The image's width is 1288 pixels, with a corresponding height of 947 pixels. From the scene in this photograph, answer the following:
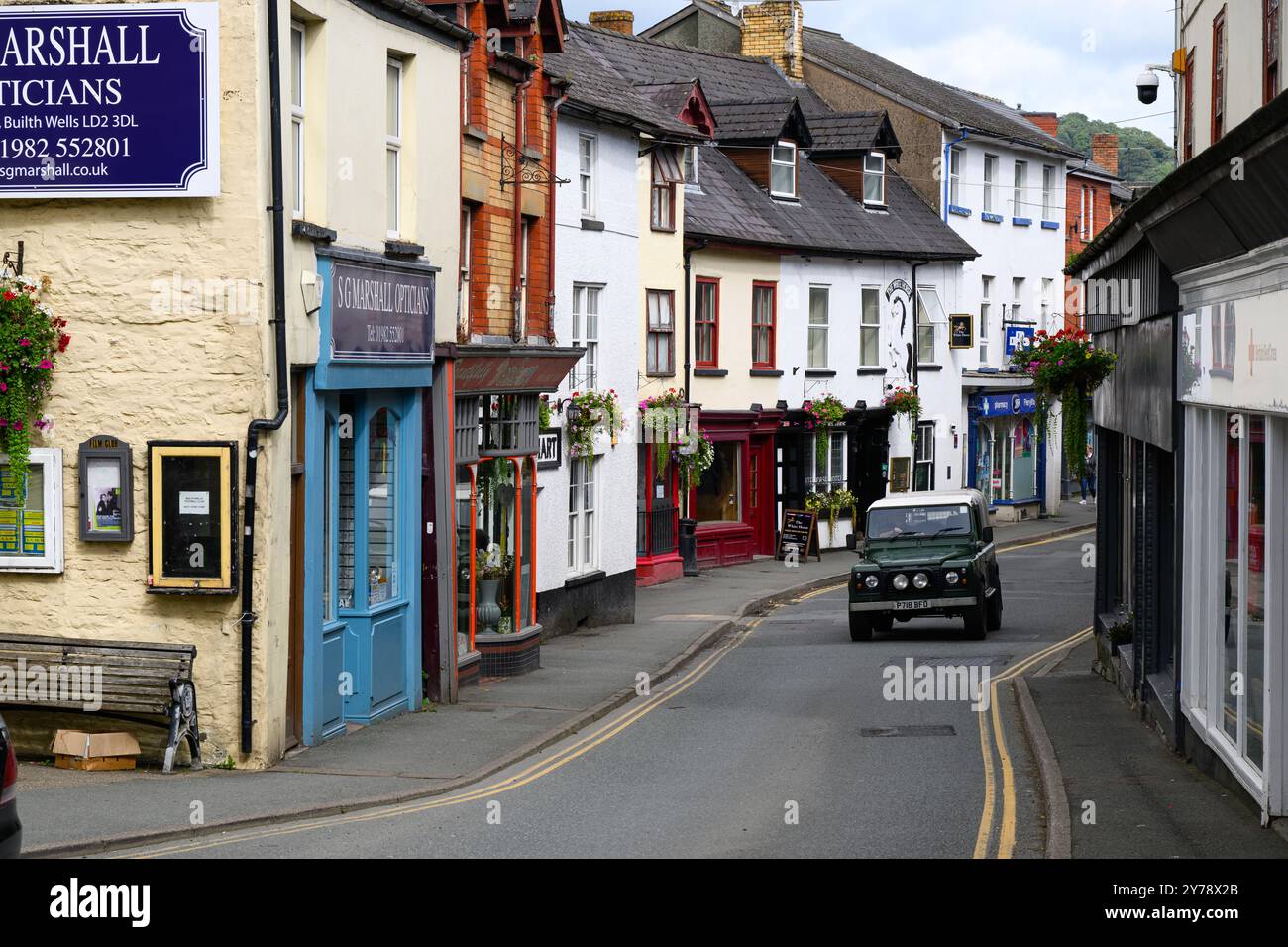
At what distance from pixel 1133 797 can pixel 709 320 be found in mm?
26217

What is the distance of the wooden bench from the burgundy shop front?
24.2 metres

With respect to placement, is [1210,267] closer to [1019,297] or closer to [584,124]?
[584,124]

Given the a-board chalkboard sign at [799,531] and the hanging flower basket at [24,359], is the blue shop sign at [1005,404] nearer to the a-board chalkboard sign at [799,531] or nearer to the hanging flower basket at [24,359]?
the a-board chalkboard sign at [799,531]

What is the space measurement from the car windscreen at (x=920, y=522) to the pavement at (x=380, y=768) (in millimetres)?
3312

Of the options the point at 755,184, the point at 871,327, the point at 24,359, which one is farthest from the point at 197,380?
the point at 871,327

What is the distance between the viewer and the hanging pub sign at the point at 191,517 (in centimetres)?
1384

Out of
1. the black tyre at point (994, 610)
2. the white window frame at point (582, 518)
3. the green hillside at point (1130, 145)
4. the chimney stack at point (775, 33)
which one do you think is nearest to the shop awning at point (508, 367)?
the white window frame at point (582, 518)

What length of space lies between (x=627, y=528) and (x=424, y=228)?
12428 millimetres

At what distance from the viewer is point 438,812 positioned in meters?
12.6

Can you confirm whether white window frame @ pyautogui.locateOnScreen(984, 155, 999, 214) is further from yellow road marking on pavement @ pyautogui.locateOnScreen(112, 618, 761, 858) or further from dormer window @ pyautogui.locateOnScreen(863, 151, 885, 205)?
yellow road marking on pavement @ pyautogui.locateOnScreen(112, 618, 761, 858)

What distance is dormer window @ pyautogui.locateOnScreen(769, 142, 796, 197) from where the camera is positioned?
41.5 meters

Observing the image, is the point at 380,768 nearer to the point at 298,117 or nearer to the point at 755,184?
the point at 298,117

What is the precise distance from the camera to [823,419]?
41531 millimetres

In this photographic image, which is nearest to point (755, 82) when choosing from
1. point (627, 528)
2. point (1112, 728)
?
point (627, 528)
